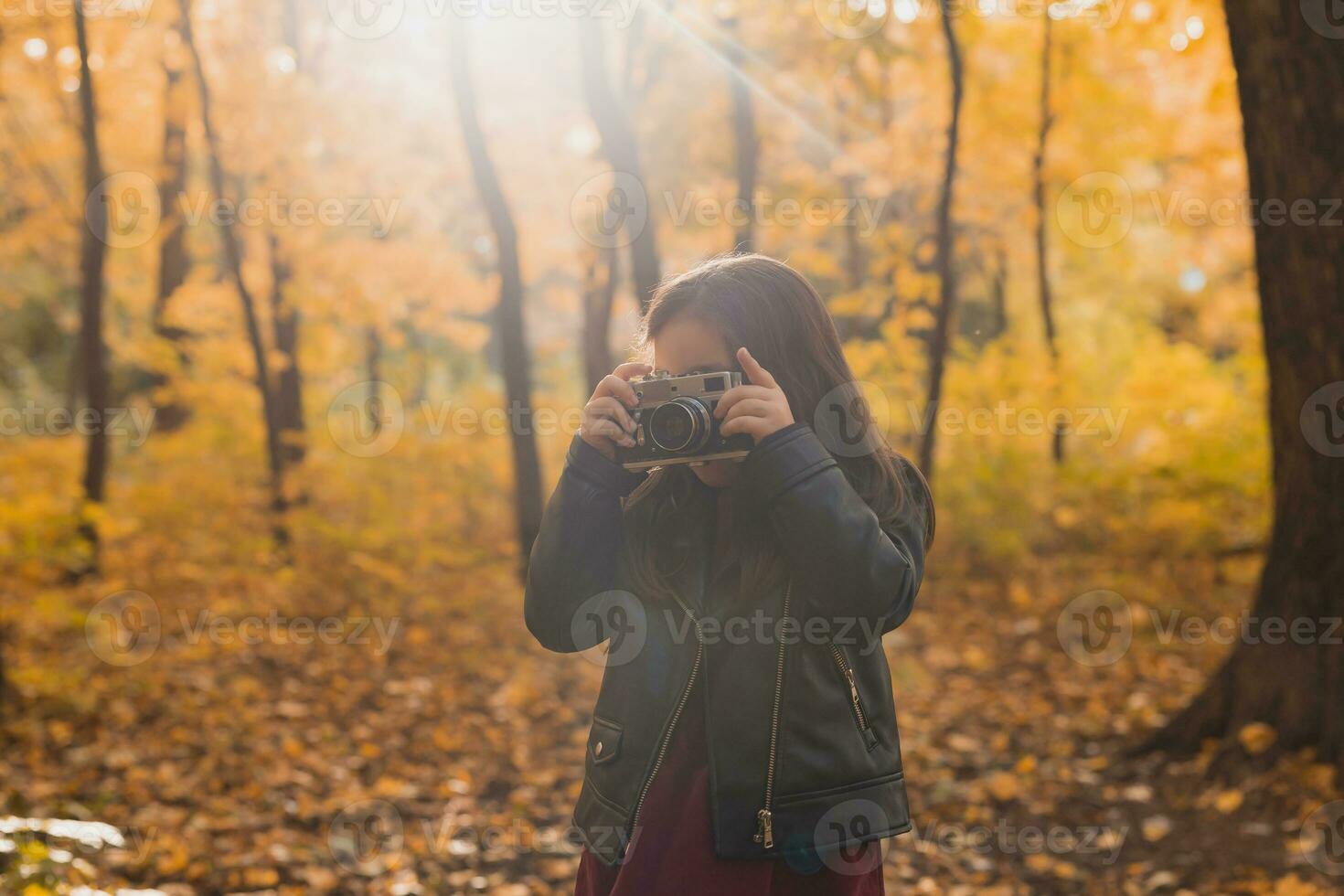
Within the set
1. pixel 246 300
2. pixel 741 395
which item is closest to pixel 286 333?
pixel 246 300

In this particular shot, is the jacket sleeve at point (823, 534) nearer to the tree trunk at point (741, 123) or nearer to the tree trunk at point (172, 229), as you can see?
the tree trunk at point (741, 123)

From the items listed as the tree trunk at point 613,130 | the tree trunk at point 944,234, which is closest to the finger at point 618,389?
the tree trunk at point 613,130

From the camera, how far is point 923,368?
35.4ft

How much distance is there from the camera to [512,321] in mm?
9398

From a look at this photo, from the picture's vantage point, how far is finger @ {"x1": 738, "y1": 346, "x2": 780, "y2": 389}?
6.20 ft

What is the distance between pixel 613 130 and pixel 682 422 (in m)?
6.87

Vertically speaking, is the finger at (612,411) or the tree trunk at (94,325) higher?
the tree trunk at (94,325)

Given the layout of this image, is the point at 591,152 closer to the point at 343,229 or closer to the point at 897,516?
the point at 343,229

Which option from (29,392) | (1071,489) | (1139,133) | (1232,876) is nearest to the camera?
(1232,876)

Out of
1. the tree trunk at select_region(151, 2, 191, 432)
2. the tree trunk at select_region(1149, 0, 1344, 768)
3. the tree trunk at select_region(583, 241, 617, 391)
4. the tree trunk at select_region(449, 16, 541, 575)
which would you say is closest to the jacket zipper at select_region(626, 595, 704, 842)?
the tree trunk at select_region(1149, 0, 1344, 768)

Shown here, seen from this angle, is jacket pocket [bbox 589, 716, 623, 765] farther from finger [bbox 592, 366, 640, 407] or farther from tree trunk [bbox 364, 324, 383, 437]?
tree trunk [bbox 364, 324, 383, 437]

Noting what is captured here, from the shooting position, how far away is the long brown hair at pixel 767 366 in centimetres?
198

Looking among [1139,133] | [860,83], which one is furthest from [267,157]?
[1139,133]

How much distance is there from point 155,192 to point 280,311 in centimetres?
221
